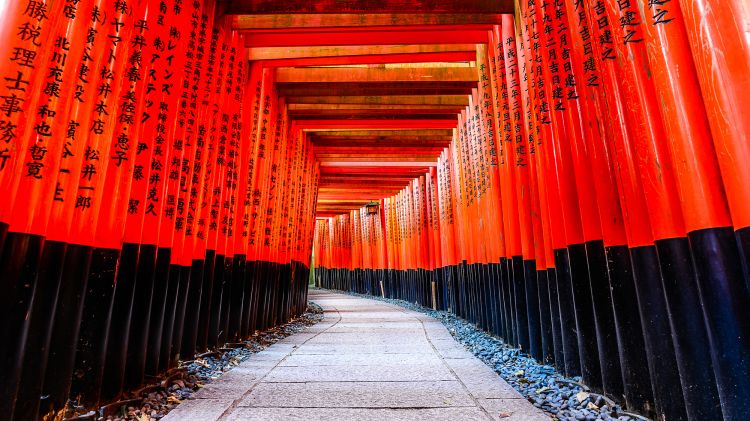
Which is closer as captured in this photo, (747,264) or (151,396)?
(747,264)

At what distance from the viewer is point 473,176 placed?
21.2ft

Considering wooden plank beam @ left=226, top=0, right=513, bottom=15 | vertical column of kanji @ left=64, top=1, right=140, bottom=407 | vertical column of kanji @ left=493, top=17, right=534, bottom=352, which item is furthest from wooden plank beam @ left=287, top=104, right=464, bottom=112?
vertical column of kanji @ left=64, top=1, right=140, bottom=407

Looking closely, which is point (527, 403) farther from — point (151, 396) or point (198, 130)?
point (198, 130)

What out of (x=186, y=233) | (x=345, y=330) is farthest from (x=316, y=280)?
(x=186, y=233)

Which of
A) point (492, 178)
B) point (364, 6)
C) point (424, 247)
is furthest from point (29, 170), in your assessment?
point (424, 247)

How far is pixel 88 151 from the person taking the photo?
239 cm

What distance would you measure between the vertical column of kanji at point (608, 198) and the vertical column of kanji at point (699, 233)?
0.43m

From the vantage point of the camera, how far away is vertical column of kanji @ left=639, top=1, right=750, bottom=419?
1.63m

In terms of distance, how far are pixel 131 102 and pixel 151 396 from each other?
2.03 metres

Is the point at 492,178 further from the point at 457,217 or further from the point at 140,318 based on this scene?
the point at 140,318

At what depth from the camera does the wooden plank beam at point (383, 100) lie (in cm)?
761

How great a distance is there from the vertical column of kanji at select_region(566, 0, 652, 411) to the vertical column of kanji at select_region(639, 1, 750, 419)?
17.0 inches

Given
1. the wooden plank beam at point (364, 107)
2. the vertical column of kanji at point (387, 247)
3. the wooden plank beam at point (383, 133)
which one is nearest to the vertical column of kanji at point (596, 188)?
the wooden plank beam at point (364, 107)

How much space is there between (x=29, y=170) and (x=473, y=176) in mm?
5564
